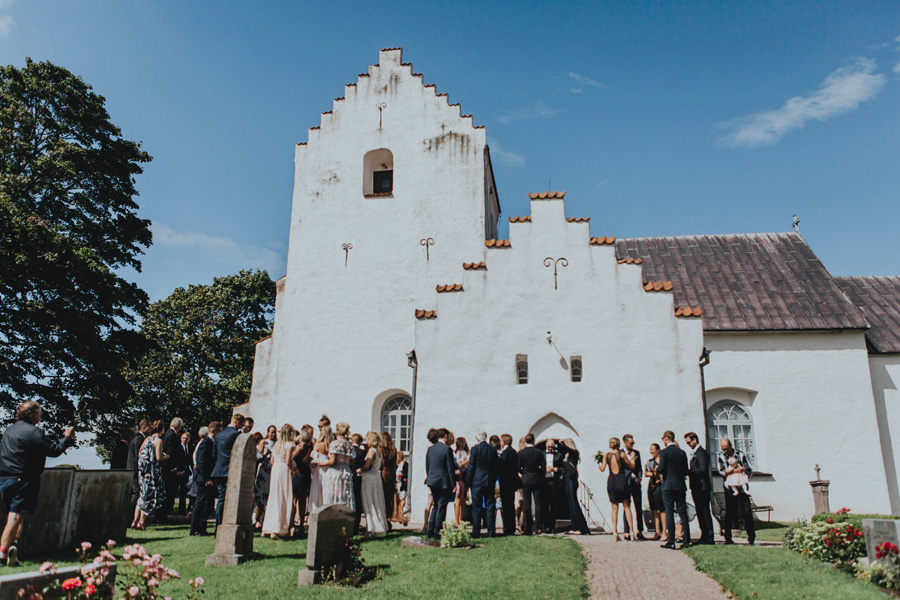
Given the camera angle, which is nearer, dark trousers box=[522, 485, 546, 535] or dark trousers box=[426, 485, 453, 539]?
dark trousers box=[426, 485, 453, 539]

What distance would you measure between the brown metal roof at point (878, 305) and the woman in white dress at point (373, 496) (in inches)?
572

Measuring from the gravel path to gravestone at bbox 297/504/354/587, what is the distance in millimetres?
3163

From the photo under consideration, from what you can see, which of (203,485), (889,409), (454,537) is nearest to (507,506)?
(454,537)

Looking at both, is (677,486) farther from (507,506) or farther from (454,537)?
(454,537)

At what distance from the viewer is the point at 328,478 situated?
34.2ft

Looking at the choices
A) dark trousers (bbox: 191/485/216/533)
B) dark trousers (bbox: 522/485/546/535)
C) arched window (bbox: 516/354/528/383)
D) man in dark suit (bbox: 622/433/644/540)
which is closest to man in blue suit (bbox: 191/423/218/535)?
dark trousers (bbox: 191/485/216/533)

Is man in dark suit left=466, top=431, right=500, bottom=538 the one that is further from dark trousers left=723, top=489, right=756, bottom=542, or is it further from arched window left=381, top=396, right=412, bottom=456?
arched window left=381, top=396, right=412, bottom=456

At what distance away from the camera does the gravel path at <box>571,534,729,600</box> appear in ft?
25.6

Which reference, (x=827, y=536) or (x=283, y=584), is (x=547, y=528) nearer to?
(x=827, y=536)

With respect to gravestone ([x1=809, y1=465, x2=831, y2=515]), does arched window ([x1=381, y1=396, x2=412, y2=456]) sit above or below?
above

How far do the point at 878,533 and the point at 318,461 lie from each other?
8071 mm

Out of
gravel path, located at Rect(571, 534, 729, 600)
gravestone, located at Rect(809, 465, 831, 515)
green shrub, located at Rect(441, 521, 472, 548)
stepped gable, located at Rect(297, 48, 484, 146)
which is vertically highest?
stepped gable, located at Rect(297, 48, 484, 146)

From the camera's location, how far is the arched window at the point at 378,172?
64.5 ft

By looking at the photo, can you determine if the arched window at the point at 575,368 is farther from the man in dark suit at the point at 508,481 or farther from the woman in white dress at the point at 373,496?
the woman in white dress at the point at 373,496
